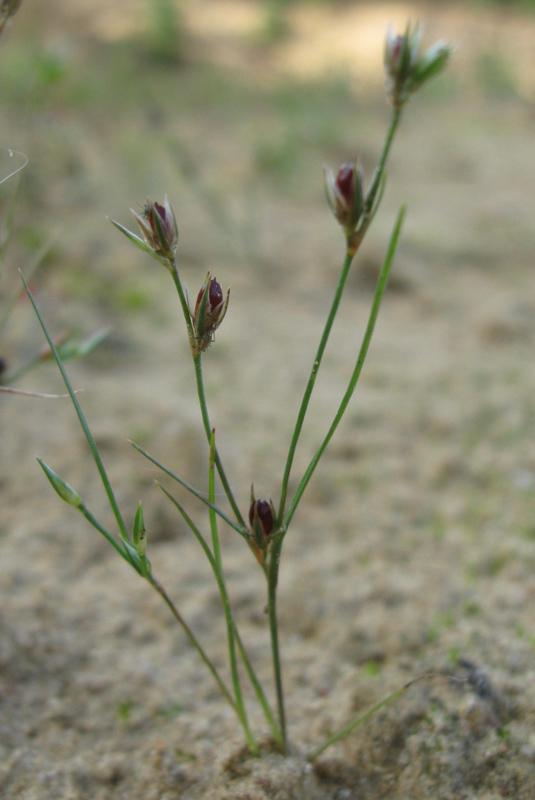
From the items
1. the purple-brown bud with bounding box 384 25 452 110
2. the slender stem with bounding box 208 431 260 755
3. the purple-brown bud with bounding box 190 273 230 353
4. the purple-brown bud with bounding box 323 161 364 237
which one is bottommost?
the slender stem with bounding box 208 431 260 755

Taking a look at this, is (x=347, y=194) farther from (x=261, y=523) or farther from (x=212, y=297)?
(x=261, y=523)

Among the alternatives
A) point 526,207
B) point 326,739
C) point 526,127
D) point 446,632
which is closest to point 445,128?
point 526,127

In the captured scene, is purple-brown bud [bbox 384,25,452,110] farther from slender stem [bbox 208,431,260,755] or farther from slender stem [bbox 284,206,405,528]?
slender stem [bbox 208,431,260,755]

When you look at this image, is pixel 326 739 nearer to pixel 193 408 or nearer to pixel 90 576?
pixel 90 576

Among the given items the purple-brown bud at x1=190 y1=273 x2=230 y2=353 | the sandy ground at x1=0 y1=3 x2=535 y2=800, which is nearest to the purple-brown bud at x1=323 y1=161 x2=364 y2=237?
the purple-brown bud at x1=190 y1=273 x2=230 y2=353

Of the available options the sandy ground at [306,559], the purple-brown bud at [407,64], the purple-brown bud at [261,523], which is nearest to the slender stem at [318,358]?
the purple-brown bud at [261,523]

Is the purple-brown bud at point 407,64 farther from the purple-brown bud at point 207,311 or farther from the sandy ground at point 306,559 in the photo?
the sandy ground at point 306,559
